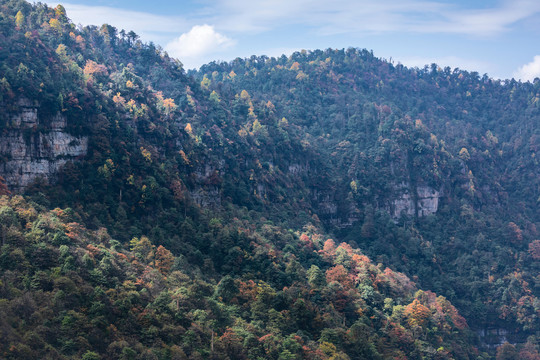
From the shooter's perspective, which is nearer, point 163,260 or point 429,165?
point 163,260

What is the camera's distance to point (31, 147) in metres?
51.0

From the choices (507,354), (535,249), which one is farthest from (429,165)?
(507,354)

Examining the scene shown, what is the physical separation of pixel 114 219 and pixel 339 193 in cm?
5880

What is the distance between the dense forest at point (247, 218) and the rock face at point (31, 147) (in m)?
0.27

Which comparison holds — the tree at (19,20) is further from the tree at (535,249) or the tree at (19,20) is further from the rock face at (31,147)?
the tree at (535,249)

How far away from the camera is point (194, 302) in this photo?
42.9m

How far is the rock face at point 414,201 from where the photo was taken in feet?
352

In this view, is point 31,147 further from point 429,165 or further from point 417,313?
point 429,165

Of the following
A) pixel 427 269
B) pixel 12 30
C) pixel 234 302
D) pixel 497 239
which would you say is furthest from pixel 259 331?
pixel 497 239

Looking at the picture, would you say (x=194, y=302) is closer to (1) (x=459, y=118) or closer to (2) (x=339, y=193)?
(2) (x=339, y=193)

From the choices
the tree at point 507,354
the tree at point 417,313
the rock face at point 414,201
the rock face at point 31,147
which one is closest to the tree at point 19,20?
the rock face at point 31,147

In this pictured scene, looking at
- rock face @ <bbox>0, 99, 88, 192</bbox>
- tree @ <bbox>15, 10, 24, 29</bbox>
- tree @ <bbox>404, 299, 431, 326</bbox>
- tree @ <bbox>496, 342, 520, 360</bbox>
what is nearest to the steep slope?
tree @ <bbox>496, 342, 520, 360</bbox>

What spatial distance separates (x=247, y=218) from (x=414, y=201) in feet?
165

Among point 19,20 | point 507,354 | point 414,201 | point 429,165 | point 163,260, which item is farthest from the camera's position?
point 429,165
